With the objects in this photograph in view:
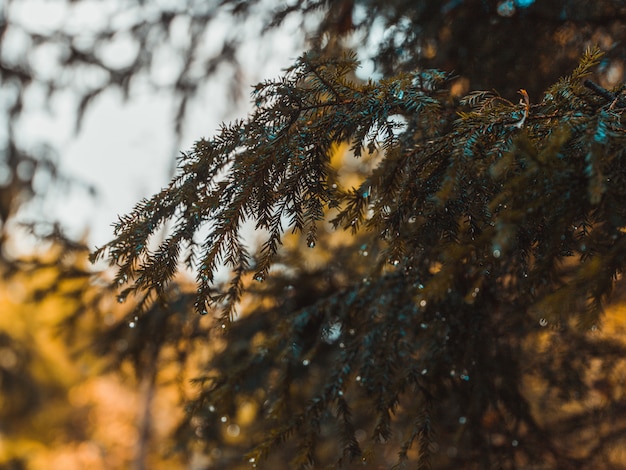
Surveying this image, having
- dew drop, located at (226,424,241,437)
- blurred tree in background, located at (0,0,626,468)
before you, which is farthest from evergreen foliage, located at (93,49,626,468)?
dew drop, located at (226,424,241,437)

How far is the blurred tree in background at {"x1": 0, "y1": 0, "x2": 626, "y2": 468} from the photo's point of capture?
1.44 metres

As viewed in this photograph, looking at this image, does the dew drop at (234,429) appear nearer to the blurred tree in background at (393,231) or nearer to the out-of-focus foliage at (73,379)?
the blurred tree in background at (393,231)

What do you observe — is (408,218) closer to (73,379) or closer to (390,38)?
(390,38)

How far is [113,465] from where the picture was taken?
12.4 metres

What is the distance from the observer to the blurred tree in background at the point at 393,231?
144cm

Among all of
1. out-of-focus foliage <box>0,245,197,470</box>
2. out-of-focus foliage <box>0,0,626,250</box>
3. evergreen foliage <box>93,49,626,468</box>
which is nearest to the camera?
evergreen foliage <box>93,49,626,468</box>

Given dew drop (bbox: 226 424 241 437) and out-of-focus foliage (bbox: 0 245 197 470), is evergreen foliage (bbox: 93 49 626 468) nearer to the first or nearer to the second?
dew drop (bbox: 226 424 241 437)

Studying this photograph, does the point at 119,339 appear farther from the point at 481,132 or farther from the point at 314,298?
the point at 481,132

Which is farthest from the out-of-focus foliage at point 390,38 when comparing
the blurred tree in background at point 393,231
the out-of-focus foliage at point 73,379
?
the out-of-focus foliage at point 73,379

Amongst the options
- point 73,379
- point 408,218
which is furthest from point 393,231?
point 73,379

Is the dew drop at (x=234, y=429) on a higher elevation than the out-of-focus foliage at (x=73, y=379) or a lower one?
lower

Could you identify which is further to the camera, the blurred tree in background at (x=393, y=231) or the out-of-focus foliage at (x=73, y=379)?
the out-of-focus foliage at (x=73, y=379)

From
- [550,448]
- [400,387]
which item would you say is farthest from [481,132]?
[550,448]

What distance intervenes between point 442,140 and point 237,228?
2.17ft
